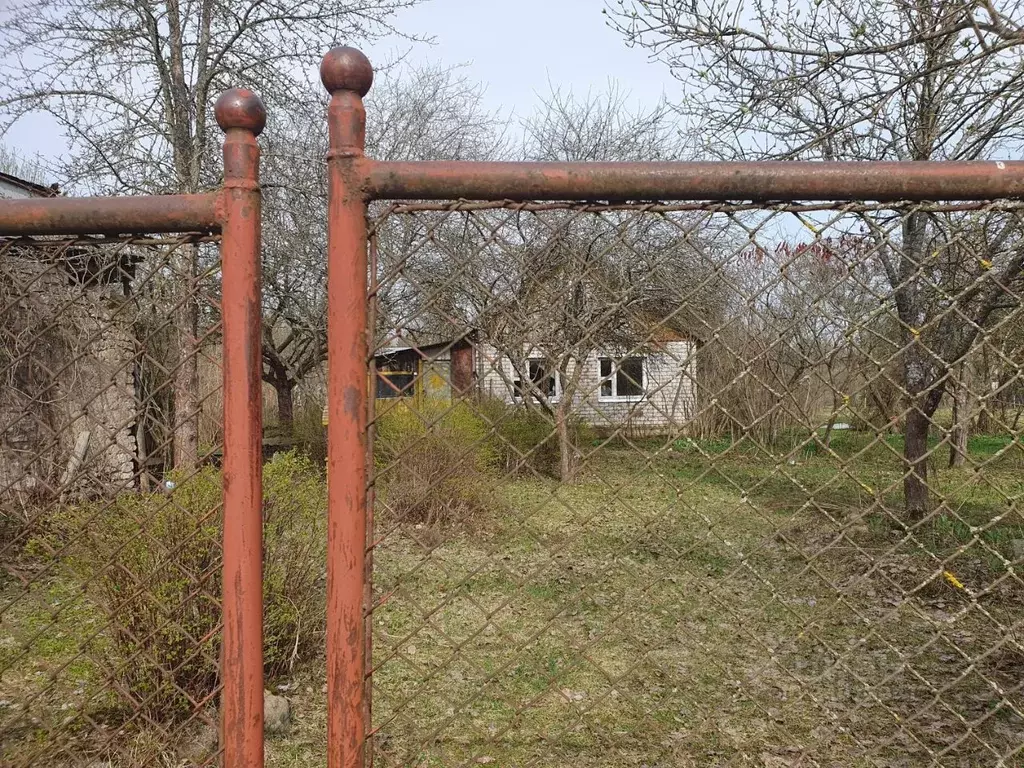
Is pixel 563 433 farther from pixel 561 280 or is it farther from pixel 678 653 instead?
pixel 678 653

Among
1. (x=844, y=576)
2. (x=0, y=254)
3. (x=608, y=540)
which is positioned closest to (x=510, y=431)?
(x=608, y=540)

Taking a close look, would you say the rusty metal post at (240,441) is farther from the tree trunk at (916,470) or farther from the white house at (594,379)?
the tree trunk at (916,470)

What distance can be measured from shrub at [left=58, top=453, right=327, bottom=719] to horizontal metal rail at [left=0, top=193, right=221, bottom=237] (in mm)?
1307

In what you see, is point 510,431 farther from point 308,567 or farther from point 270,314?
point 308,567

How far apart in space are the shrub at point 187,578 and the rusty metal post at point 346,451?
1418 millimetres

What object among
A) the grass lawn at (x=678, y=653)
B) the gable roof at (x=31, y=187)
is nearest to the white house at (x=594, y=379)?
the grass lawn at (x=678, y=653)

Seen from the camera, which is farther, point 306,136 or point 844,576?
point 306,136

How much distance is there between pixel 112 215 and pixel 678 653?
3.84 meters

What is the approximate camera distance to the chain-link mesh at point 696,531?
56.3 inches

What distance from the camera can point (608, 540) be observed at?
24.1 ft

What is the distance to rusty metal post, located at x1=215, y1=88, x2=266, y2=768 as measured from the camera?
4.44 ft

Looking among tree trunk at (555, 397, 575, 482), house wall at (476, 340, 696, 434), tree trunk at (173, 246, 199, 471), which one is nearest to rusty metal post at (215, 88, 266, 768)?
tree trunk at (173, 246, 199, 471)

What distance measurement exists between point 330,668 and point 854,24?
538cm

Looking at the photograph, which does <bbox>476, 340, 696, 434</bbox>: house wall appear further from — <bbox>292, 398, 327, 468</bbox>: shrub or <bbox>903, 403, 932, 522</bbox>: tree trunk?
<bbox>292, 398, 327, 468</bbox>: shrub
